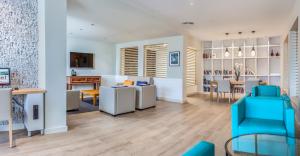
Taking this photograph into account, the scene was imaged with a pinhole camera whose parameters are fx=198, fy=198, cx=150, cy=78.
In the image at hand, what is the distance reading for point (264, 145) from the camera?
2254 millimetres

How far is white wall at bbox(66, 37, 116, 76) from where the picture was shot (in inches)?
331

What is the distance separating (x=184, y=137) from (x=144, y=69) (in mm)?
5392

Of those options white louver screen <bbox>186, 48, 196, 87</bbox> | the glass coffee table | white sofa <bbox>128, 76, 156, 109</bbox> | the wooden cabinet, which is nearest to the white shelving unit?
white louver screen <bbox>186, 48, 196, 87</bbox>

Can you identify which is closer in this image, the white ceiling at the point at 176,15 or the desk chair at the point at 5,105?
the desk chair at the point at 5,105

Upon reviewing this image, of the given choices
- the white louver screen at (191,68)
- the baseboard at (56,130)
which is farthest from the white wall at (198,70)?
the baseboard at (56,130)

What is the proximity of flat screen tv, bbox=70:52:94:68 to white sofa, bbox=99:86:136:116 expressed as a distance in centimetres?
356

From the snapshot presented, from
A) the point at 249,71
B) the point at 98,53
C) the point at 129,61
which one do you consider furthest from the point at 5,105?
the point at 249,71

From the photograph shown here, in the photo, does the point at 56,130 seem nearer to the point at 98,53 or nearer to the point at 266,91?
the point at 266,91

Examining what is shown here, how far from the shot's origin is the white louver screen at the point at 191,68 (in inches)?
330

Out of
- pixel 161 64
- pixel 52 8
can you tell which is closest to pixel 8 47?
pixel 52 8

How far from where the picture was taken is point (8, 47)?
3.65 m

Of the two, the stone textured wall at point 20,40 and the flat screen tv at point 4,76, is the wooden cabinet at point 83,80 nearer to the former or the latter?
the stone textured wall at point 20,40

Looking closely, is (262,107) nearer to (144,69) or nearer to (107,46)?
(144,69)

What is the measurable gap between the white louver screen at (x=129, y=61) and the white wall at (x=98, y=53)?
0.56 m
